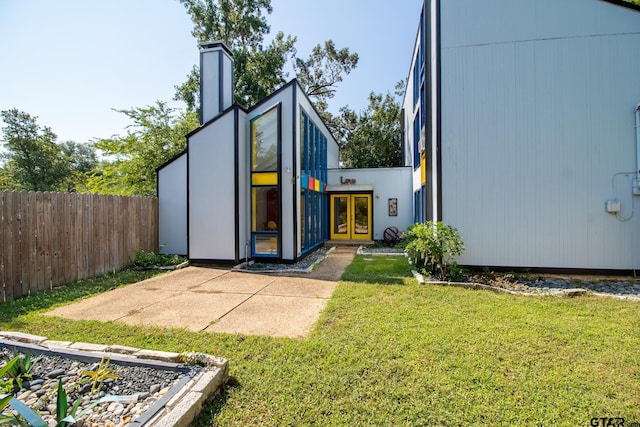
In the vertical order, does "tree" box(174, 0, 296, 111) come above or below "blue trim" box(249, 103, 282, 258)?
above

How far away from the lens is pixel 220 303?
5398mm

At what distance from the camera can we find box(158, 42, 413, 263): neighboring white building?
348 inches

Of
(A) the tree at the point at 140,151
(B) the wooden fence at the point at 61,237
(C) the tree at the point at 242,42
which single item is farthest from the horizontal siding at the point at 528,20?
(C) the tree at the point at 242,42

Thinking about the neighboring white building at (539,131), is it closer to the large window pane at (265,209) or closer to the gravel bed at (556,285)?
the gravel bed at (556,285)

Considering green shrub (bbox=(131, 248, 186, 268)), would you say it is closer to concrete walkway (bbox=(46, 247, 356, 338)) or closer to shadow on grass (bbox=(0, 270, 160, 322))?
shadow on grass (bbox=(0, 270, 160, 322))

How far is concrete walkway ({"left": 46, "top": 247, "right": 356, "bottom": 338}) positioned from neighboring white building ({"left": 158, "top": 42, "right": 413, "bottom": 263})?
1491mm

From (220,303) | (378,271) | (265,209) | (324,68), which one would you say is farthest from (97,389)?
(324,68)

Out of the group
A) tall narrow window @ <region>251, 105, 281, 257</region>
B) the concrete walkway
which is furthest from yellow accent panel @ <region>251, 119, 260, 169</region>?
the concrete walkway

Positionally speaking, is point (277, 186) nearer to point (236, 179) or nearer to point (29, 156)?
point (236, 179)

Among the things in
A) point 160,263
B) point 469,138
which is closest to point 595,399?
point 469,138

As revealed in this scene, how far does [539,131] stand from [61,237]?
10.9 metres

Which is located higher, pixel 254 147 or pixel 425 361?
pixel 254 147

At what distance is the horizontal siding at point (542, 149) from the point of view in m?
7.15

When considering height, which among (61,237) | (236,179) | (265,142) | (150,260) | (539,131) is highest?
(265,142)
